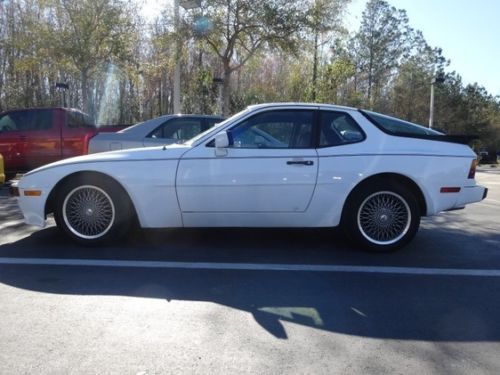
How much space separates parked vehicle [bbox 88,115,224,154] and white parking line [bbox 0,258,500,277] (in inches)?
156

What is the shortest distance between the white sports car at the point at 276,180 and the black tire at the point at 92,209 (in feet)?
0.03

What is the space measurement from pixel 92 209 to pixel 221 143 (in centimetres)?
159

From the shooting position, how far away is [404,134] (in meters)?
5.47

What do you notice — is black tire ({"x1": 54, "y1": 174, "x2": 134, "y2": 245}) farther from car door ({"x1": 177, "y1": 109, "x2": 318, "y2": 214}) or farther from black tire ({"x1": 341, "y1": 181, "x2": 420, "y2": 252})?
black tire ({"x1": 341, "y1": 181, "x2": 420, "y2": 252})

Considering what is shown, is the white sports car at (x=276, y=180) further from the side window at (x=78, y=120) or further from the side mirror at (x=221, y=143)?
the side window at (x=78, y=120)

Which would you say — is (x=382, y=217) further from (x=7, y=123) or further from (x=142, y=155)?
(x=7, y=123)

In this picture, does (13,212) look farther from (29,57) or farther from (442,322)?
(29,57)

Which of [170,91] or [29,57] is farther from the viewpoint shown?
[170,91]

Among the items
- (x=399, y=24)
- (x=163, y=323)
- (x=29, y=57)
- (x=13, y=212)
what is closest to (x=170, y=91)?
(x=29, y=57)

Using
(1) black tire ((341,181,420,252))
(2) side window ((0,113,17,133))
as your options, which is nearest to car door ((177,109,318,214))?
(1) black tire ((341,181,420,252))

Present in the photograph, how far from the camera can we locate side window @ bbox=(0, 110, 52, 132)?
11094 millimetres

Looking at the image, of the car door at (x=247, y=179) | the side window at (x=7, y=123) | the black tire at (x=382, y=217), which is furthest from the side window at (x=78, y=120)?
the black tire at (x=382, y=217)

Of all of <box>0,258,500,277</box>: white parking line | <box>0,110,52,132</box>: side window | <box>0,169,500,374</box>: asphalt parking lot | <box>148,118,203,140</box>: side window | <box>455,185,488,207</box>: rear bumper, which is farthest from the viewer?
<box>0,110,52,132</box>: side window

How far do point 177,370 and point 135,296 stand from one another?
1304 mm
